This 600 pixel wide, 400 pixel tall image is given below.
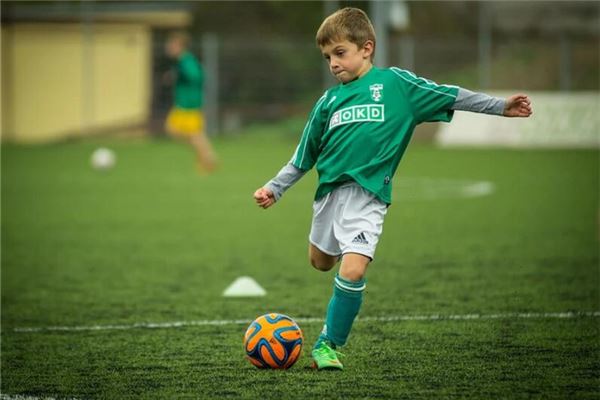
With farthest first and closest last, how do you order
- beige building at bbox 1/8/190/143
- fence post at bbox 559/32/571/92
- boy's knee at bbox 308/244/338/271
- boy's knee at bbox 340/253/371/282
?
beige building at bbox 1/8/190/143
fence post at bbox 559/32/571/92
boy's knee at bbox 308/244/338/271
boy's knee at bbox 340/253/371/282

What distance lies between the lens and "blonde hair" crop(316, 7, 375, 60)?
17.2ft

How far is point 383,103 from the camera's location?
5371 millimetres

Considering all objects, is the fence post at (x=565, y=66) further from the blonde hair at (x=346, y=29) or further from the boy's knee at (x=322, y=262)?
the blonde hair at (x=346, y=29)

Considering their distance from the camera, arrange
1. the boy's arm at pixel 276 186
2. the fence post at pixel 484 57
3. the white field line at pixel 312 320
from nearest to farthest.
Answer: the boy's arm at pixel 276 186 < the white field line at pixel 312 320 < the fence post at pixel 484 57

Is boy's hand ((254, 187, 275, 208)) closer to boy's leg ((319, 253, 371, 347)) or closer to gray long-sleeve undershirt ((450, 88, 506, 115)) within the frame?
boy's leg ((319, 253, 371, 347))

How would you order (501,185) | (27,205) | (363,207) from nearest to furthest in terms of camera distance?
(363,207) → (27,205) → (501,185)

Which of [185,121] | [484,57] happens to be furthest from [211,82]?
[185,121]

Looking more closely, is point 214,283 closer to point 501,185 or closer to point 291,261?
point 291,261

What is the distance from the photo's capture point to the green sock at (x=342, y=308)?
5207mm

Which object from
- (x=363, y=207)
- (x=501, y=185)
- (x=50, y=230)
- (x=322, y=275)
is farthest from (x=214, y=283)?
(x=501, y=185)

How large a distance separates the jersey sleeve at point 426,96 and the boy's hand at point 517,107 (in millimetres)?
252

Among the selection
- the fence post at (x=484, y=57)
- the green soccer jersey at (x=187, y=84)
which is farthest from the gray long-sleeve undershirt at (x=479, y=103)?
the fence post at (x=484, y=57)

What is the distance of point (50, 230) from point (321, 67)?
20663 millimetres

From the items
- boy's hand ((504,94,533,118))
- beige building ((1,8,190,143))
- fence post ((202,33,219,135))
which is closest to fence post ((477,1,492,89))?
fence post ((202,33,219,135))
